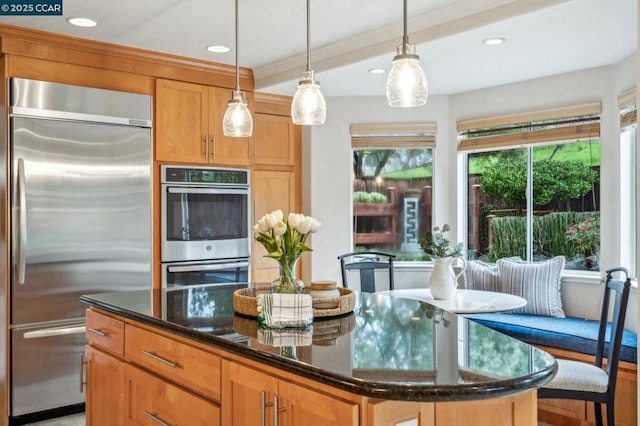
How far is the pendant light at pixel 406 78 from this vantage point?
1959 millimetres

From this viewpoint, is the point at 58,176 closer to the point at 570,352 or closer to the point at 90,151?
the point at 90,151

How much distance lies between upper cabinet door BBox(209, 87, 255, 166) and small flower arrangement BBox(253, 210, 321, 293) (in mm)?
2452

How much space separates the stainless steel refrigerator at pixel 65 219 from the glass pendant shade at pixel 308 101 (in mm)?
1957

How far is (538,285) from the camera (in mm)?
4312

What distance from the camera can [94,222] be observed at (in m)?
3.77

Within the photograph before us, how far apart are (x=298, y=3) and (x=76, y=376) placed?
106 inches

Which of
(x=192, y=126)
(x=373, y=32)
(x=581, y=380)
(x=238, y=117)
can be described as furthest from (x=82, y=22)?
(x=581, y=380)

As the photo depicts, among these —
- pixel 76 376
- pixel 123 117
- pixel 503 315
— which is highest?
pixel 123 117

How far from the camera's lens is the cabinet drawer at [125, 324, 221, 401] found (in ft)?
6.18

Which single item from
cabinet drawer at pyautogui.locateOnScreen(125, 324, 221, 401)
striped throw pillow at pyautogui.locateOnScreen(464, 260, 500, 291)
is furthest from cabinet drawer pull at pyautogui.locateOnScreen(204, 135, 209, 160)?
striped throw pillow at pyautogui.locateOnScreen(464, 260, 500, 291)

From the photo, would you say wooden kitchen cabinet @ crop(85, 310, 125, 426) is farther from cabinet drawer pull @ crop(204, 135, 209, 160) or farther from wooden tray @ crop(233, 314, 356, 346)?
cabinet drawer pull @ crop(204, 135, 209, 160)

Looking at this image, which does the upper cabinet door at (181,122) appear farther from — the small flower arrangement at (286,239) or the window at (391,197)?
the small flower arrangement at (286,239)

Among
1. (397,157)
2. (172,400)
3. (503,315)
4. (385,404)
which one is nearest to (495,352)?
(385,404)

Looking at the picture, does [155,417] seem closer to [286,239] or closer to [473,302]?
[286,239]
